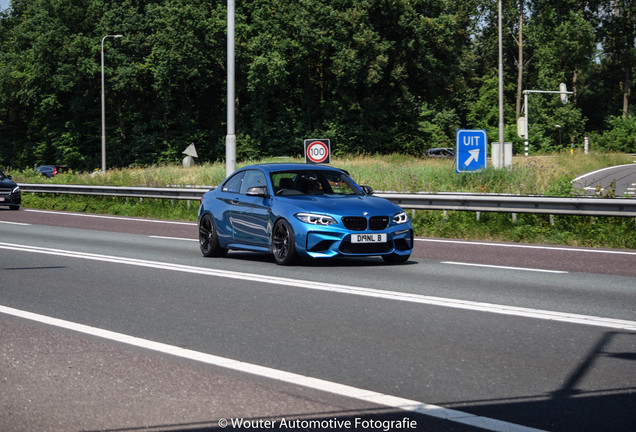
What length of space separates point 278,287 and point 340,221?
2.09 meters

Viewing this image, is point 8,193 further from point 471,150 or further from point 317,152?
point 471,150

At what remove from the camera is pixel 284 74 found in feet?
206

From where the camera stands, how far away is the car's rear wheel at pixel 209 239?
14.1 meters

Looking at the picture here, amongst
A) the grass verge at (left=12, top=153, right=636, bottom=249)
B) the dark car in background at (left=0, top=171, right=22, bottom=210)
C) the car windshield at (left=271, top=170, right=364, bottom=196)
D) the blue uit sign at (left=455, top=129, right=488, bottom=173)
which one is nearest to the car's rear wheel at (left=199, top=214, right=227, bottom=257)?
the car windshield at (left=271, top=170, right=364, bottom=196)

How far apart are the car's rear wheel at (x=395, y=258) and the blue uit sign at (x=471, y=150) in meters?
9.96

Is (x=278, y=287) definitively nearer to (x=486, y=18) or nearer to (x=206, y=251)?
(x=206, y=251)

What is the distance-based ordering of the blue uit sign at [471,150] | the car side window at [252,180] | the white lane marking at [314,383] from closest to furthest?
1. the white lane marking at [314,383]
2. the car side window at [252,180]
3. the blue uit sign at [471,150]

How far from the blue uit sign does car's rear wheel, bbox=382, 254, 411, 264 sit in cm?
996

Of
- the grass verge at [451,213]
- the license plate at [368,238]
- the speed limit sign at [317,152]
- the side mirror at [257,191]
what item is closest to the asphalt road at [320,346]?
the license plate at [368,238]

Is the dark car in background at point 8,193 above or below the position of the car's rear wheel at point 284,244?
above

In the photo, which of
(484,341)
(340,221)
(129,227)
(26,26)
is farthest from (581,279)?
(26,26)

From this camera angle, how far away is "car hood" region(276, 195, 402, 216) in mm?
12227

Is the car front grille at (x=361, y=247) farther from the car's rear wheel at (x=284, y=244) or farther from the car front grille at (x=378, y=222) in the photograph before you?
the car's rear wheel at (x=284, y=244)

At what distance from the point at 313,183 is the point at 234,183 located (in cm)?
151
